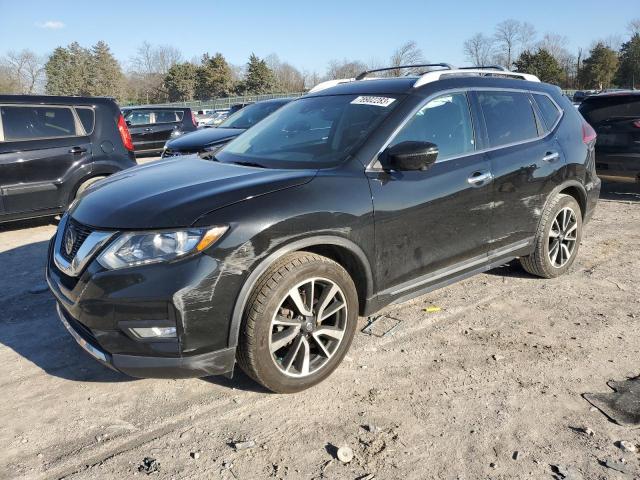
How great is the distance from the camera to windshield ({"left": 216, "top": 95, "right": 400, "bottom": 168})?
3537 mm

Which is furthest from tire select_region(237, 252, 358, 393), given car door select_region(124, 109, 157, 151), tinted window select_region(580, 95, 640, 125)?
car door select_region(124, 109, 157, 151)

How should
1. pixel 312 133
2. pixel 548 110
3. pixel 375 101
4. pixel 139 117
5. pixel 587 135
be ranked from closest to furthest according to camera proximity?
pixel 375 101, pixel 312 133, pixel 548 110, pixel 587 135, pixel 139 117

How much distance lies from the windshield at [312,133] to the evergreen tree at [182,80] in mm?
67358

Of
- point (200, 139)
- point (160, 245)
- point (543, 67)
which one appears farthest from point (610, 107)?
point (543, 67)

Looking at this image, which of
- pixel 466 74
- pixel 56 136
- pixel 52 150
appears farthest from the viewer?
pixel 56 136

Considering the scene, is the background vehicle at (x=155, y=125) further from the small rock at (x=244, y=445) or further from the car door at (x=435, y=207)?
the small rock at (x=244, y=445)

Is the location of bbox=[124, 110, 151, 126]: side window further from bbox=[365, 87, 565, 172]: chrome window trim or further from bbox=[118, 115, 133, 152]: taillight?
bbox=[365, 87, 565, 172]: chrome window trim

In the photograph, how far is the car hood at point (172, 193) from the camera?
279 cm

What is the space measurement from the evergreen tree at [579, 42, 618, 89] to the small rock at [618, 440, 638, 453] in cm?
5776

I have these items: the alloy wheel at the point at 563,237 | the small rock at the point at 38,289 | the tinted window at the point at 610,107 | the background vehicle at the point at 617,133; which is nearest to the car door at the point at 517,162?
the alloy wheel at the point at 563,237

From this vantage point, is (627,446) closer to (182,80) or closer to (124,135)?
(124,135)

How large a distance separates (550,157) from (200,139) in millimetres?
5534

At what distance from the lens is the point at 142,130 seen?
15805 millimetres

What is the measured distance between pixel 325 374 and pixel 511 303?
1.98m
